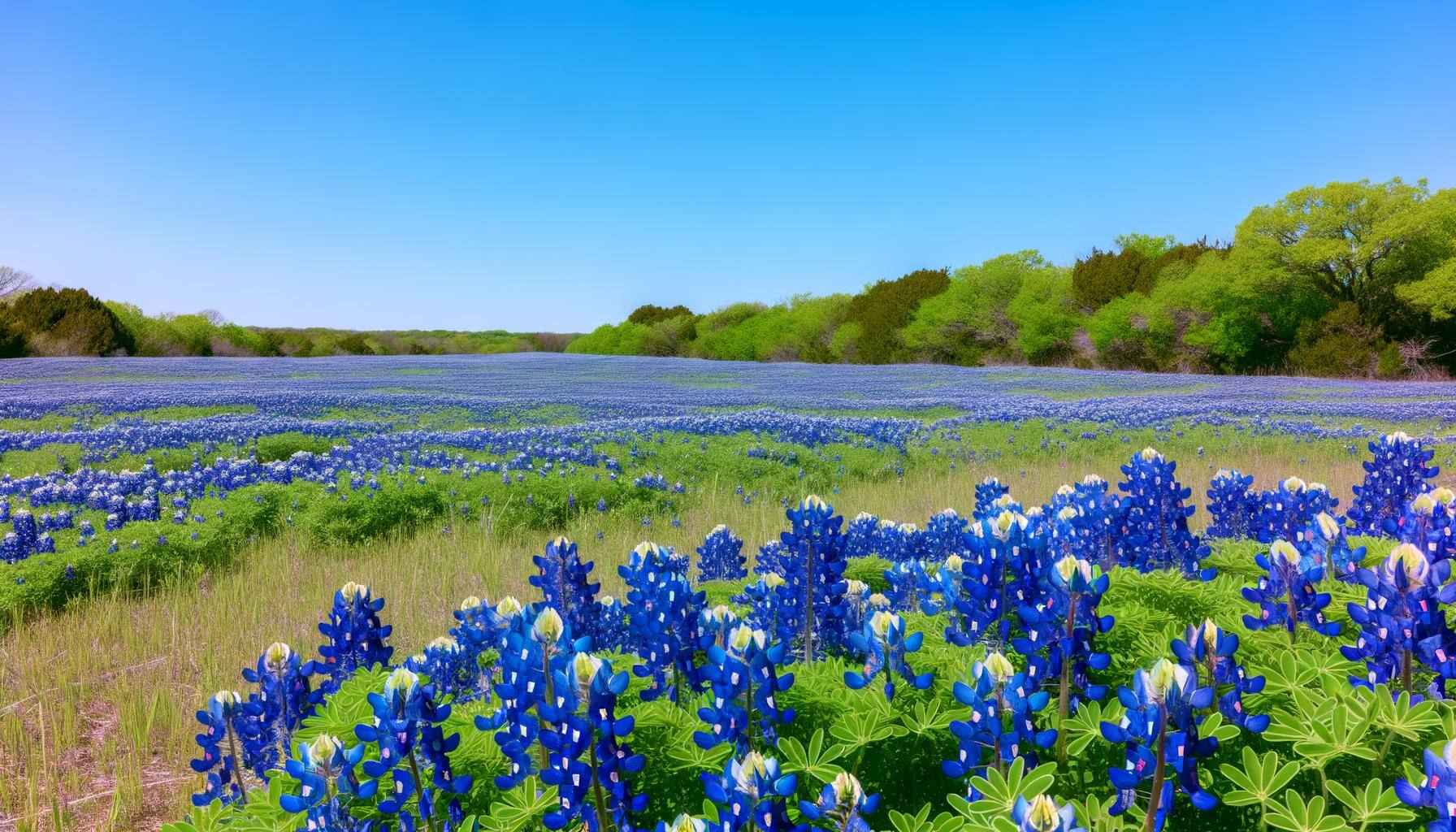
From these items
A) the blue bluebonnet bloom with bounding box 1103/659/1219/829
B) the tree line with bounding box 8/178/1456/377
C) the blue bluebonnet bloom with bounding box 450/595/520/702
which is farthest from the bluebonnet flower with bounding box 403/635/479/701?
the tree line with bounding box 8/178/1456/377

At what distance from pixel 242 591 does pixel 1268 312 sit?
49144 mm

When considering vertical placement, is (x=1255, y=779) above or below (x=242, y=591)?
above

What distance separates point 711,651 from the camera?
1.62 m

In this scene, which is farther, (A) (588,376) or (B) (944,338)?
(B) (944,338)

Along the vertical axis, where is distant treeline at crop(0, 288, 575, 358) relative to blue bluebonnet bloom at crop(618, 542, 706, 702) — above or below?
above

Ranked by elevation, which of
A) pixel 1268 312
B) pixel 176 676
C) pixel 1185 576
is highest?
pixel 1268 312

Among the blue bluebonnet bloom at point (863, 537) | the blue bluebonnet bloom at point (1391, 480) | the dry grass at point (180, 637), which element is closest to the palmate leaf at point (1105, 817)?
the blue bluebonnet bloom at point (863, 537)

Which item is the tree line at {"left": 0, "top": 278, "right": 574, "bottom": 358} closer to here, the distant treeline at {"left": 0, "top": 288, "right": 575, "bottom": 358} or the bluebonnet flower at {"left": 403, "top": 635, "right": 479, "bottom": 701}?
the distant treeline at {"left": 0, "top": 288, "right": 575, "bottom": 358}

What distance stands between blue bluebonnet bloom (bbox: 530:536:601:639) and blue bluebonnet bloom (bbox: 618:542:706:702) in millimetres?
320

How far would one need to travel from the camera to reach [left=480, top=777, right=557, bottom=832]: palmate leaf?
151 cm

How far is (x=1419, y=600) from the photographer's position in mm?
1623

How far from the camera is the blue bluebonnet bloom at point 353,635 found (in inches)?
101

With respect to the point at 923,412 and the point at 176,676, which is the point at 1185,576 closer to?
the point at 176,676

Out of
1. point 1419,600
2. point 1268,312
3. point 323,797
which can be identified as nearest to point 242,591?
point 323,797
